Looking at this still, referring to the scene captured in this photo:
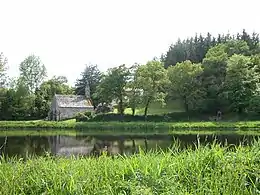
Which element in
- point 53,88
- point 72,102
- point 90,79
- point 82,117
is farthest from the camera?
point 53,88

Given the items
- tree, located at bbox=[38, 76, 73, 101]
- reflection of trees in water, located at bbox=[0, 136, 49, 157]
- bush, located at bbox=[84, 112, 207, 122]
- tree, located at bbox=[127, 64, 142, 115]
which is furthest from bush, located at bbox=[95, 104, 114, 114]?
reflection of trees in water, located at bbox=[0, 136, 49, 157]

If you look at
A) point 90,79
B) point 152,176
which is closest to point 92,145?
point 152,176

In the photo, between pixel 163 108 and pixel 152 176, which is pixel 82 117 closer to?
pixel 163 108

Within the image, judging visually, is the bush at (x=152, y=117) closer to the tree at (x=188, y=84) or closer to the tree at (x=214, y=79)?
the tree at (x=188, y=84)

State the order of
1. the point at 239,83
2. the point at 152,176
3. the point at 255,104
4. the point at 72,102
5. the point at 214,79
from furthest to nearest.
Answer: the point at 72,102
the point at 214,79
the point at 239,83
the point at 255,104
the point at 152,176

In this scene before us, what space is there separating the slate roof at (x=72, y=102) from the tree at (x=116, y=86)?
223 inches

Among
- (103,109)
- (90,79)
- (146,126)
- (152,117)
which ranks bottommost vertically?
(146,126)

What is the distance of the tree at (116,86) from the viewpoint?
57.8m

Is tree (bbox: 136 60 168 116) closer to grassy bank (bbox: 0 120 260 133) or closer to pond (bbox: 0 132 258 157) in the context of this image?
grassy bank (bbox: 0 120 260 133)

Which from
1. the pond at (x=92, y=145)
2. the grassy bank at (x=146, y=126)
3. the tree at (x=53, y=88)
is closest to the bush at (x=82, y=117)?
the grassy bank at (x=146, y=126)

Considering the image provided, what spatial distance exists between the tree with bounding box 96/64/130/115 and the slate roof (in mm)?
5675

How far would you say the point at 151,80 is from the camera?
55.2m

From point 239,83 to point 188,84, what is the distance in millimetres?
8095

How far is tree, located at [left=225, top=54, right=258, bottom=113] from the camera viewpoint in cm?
5347
